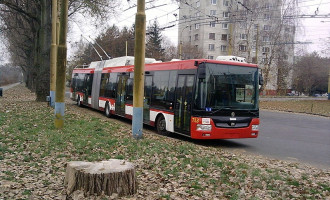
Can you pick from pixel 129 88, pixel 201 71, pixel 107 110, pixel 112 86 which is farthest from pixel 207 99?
pixel 107 110

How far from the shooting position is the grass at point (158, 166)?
219 inches

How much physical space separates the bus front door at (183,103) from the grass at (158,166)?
186cm

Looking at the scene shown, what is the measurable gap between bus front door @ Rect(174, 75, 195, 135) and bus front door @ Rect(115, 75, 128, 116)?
17.8 feet

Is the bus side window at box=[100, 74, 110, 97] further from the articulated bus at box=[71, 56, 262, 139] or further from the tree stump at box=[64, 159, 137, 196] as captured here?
the tree stump at box=[64, 159, 137, 196]

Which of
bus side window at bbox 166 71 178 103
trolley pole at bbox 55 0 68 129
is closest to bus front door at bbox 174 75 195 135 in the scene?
bus side window at bbox 166 71 178 103

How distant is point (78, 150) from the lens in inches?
321

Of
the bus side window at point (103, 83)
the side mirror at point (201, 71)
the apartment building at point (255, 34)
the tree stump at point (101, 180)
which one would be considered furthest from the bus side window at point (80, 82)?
the tree stump at point (101, 180)

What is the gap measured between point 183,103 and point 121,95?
6397 millimetres

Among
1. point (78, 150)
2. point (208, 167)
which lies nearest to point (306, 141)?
point (208, 167)

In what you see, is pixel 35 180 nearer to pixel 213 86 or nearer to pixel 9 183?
pixel 9 183

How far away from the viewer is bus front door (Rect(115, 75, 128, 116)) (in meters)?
16.7

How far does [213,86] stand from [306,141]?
4878mm

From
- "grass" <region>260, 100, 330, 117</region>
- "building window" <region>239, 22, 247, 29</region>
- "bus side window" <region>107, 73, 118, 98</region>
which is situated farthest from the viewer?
"building window" <region>239, 22, 247, 29</region>

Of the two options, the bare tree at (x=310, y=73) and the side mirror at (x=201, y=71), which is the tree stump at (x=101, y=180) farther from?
the bare tree at (x=310, y=73)
